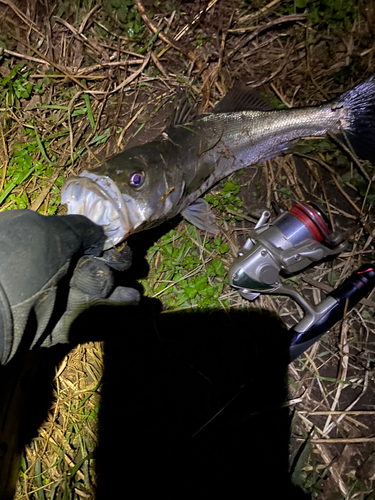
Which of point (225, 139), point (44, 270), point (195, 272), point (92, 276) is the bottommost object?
point (195, 272)

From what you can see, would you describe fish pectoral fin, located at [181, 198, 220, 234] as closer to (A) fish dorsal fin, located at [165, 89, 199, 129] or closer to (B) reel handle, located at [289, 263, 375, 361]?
(A) fish dorsal fin, located at [165, 89, 199, 129]

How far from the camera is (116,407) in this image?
2.48 meters

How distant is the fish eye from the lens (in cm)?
201

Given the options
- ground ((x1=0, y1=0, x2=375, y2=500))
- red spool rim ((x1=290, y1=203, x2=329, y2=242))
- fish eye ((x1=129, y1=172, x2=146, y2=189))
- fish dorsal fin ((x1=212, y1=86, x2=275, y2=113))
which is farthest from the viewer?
fish dorsal fin ((x1=212, y1=86, x2=275, y2=113))

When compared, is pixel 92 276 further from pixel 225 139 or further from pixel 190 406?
pixel 225 139

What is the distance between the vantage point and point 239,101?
8.71ft

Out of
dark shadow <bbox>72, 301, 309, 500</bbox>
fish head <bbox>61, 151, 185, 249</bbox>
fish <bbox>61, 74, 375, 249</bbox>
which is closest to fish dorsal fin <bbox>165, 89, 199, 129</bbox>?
fish <bbox>61, 74, 375, 249</bbox>

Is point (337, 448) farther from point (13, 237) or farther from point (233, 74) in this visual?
point (233, 74)

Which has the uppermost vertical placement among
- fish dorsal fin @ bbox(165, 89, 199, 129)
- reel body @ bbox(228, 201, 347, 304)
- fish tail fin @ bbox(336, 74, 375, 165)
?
fish dorsal fin @ bbox(165, 89, 199, 129)

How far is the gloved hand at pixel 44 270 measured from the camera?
1.30 metres

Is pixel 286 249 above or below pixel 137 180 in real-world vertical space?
below

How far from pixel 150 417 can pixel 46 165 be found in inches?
88.6

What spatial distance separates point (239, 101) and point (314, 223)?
124 centimetres

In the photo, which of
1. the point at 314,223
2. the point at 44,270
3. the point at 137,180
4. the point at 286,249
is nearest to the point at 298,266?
the point at 286,249
